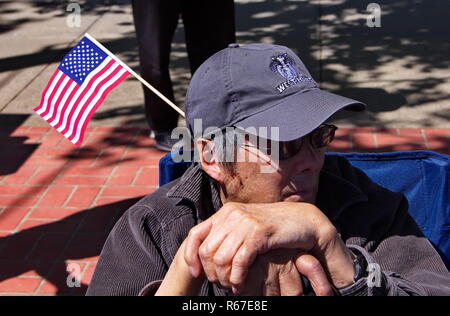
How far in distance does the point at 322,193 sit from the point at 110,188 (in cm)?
252

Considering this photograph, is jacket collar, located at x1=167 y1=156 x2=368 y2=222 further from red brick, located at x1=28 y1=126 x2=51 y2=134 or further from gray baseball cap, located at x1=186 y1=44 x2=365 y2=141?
red brick, located at x1=28 y1=126 x2=51 y2=134

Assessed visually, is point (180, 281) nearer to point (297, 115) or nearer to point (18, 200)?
point (297, 115)

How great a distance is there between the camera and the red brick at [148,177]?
14.0 ft

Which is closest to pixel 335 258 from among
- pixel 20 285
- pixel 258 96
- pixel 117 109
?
pixel 258 96

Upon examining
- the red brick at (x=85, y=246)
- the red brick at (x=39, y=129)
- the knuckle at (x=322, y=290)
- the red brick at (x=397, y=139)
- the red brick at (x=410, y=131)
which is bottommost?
the red brick at (x=85, y=246)

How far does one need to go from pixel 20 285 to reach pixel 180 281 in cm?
210

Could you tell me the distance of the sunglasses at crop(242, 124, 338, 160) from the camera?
1.73 m

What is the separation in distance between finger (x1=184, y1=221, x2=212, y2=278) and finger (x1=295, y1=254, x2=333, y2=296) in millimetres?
237

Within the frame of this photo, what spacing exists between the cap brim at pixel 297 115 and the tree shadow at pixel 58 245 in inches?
77.0

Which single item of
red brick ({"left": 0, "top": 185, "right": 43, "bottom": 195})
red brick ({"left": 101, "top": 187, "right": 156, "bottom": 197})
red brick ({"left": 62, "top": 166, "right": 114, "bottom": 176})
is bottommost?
red brick ({"left": 101, "top": 187, "right": 156, "bottom": 197})

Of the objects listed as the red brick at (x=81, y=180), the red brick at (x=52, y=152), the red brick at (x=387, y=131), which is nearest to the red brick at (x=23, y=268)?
the red brick at (x=81, y=180)

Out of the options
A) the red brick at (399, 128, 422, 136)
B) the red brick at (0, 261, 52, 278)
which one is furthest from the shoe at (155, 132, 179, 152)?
the red brick at (399, 128, 422, 136)

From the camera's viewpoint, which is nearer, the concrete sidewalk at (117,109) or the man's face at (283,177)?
the man's face at (283,177)

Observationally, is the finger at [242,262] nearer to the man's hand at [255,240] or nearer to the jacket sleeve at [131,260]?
the man's hand at [255,240]
